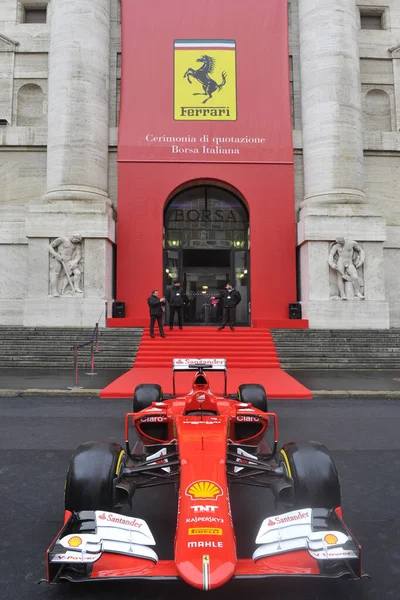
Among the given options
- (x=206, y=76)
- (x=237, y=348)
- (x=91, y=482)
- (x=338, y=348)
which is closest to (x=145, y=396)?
(x=91, y=482)

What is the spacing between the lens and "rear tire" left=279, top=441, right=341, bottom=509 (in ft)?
9.28

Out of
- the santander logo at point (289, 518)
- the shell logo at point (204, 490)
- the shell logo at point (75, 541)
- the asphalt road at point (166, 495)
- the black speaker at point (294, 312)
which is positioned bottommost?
the asphalt road at point (166, 495)

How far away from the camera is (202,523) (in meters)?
2.42

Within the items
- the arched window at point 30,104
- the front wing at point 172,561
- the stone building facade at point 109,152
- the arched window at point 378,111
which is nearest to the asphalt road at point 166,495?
the front wing at point 172,561

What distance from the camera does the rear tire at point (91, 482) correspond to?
2816mm

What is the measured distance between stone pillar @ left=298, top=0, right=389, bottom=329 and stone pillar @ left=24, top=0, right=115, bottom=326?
8.24m

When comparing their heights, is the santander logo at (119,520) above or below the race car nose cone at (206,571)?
above

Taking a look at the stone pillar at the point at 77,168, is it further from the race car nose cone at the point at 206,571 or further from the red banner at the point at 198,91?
the race car nose cone at the point at 206,571

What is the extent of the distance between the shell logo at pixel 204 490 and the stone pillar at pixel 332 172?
1448 centimetres

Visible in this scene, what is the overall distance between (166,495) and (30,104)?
22.2 m

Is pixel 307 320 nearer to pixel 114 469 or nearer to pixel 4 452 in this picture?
pixel 4 452

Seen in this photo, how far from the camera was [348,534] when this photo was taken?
2.46m

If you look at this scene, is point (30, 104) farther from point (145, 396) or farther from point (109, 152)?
point (145, 396)

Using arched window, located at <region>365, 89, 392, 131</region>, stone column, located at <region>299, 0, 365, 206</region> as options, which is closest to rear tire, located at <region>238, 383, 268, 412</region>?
stone column, located at <region>299, 0, 365, 206</region>
